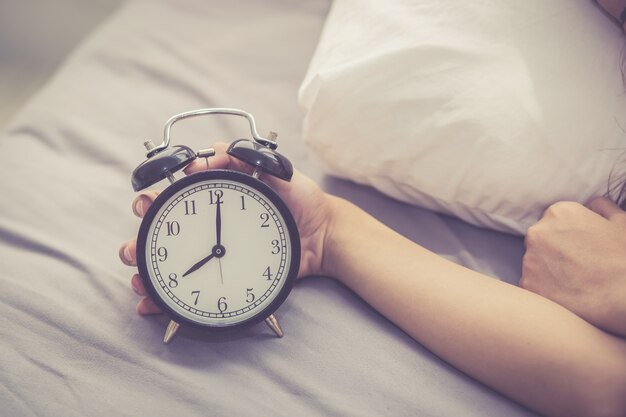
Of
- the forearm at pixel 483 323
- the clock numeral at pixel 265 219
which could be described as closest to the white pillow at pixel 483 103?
the forearm at pixel 483 323

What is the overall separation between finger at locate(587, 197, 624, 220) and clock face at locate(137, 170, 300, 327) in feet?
1.52

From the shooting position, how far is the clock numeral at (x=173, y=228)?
0.79 metres

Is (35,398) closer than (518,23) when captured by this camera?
Yes

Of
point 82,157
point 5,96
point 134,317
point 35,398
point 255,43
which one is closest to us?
point 35,398

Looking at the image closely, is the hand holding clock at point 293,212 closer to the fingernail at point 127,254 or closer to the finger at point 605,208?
the fingernail at point 127,254

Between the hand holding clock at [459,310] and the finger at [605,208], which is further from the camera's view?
the finger at [605,208]

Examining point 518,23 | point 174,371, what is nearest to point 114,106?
point 174,371

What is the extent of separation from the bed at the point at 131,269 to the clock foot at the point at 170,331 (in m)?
0.01

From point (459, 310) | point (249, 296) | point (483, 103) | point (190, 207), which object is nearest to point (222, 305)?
point (249, 296)

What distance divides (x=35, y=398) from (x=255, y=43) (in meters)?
0.84

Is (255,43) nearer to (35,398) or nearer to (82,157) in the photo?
(82,157)

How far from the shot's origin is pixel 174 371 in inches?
30.5

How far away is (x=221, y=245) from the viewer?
31.7 inches

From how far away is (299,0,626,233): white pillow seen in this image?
890 millimetres
